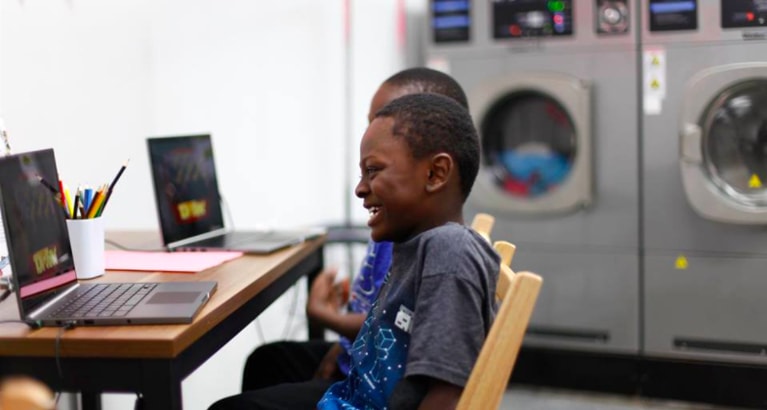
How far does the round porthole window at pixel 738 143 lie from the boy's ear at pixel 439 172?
1788 mm

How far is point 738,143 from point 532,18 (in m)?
0.83

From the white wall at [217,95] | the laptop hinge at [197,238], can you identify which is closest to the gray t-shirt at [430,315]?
the laptop hinge at [197,238]

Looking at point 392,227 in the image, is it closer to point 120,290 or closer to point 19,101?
point 120,290

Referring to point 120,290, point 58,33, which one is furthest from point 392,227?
point 58,33

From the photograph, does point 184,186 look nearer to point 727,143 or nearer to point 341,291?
point 341,291

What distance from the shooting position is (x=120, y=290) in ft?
4.54

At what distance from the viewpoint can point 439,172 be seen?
4.06ft

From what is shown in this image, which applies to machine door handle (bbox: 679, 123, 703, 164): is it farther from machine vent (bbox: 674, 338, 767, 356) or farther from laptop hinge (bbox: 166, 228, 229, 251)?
laptop hinge (bbox: 166, 228, 229, 251)

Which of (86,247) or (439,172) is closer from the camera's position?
(439,172)

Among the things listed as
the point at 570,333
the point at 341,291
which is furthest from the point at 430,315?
the point at 570,333

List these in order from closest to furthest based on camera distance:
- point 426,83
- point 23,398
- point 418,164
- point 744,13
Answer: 1. point 23,398
2. point 418,164
3. point 426,83
4. point 744,13

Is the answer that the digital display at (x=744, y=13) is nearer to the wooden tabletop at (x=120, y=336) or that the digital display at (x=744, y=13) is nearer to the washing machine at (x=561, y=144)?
the washing machine at (x=561, y=144)

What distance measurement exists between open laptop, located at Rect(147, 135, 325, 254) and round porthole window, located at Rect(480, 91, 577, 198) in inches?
44.0

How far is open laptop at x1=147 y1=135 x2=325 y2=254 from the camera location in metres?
1.91
